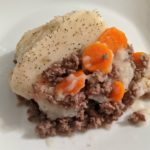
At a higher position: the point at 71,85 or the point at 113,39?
the point at 113,39

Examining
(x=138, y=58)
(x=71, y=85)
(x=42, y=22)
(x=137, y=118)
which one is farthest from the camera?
(x=42, y=22)

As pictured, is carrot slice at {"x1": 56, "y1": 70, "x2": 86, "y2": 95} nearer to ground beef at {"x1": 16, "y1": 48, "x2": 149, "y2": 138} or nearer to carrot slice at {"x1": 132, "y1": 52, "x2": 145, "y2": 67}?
ground beef at {"x1": 16, "y1": 48, "x2": 149, "y2": 138}

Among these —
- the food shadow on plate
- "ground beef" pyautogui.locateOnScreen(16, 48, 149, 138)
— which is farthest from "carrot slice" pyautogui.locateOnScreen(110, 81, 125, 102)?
the food shadow on plate

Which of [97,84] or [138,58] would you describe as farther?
[138,58]

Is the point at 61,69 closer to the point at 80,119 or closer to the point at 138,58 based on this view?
the point at 80,119

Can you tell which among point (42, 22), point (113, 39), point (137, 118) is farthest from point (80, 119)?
point (42, 22)

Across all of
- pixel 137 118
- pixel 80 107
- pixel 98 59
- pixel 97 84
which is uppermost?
Answer: pixel 98 59

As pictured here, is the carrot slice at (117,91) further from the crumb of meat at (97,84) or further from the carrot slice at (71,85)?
the carrot slice at (71,85)
